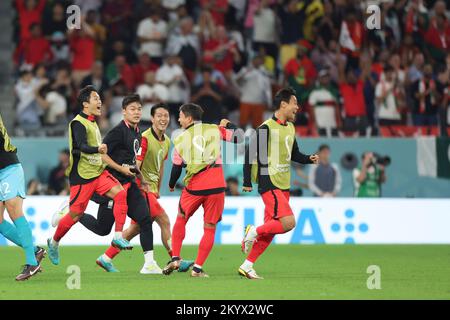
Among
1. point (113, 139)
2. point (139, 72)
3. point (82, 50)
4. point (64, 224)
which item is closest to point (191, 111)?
point (113, 139)

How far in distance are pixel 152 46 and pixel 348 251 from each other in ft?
27.4

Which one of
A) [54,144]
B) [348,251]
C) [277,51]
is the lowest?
[348,251]

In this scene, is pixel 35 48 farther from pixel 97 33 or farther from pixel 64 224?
pixel 64 224

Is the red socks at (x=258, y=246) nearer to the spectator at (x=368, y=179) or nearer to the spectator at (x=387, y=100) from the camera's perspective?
the spectator at (x=368, y=179)

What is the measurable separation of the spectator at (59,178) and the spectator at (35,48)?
3765mm

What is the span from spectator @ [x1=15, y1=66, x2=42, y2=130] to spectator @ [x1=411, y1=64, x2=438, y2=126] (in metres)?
7.77

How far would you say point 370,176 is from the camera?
21125 mm

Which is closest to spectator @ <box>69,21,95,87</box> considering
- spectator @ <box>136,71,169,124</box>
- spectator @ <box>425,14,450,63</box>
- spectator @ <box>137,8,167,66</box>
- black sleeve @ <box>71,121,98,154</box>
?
spectator @ <box>137,8,167,66</box>

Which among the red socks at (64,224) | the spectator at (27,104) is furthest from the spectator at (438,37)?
the red socks at (64,224)

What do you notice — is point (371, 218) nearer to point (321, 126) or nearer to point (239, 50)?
point (321, 126)

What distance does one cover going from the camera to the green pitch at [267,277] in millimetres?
11312

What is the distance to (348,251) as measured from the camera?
18.0 metres

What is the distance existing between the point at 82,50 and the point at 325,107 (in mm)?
5464
